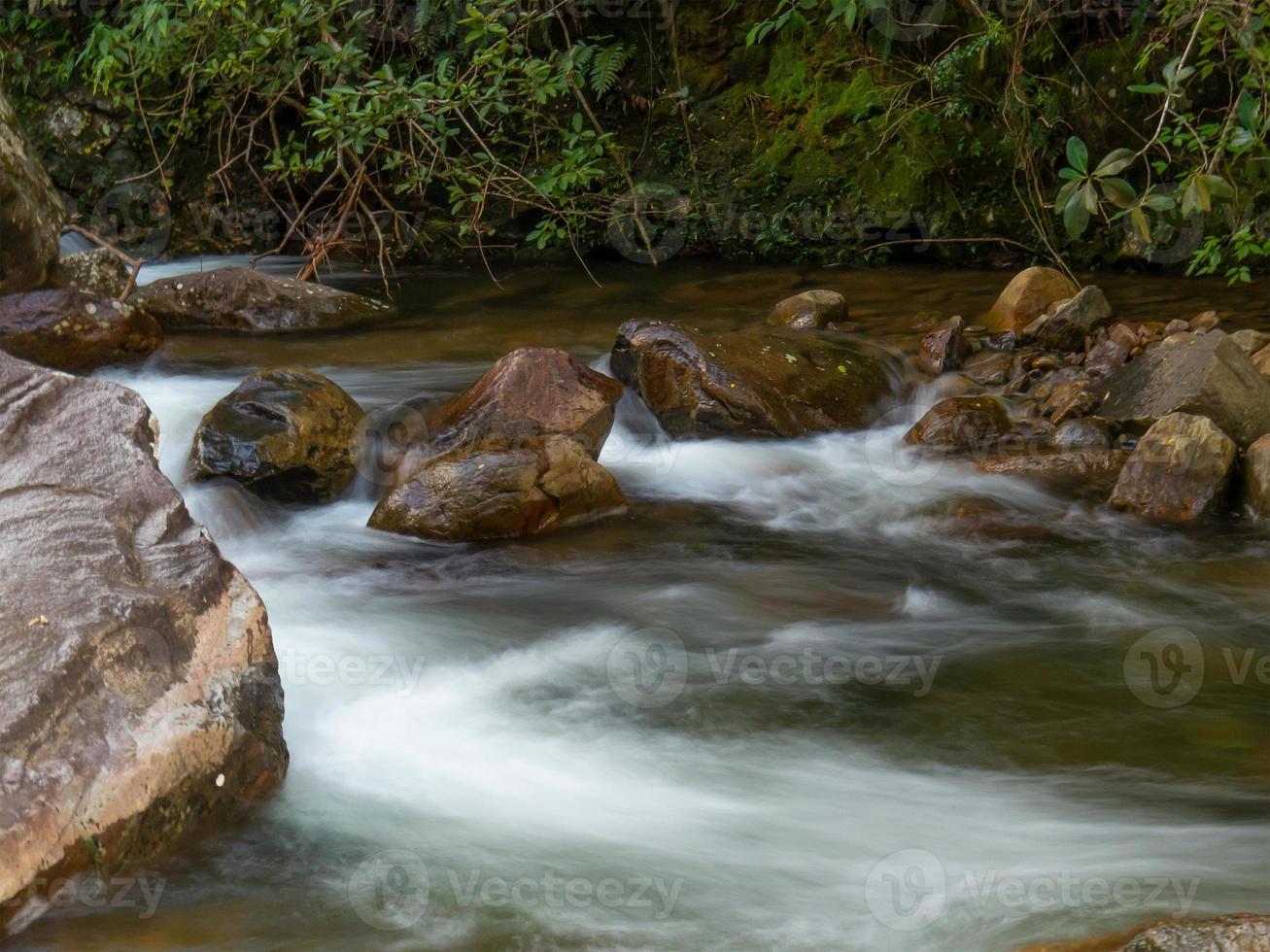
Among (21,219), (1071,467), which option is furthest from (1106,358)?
(21,219)

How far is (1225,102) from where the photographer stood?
7.43 meters

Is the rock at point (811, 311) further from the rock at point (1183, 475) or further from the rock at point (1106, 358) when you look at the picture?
the rock at point (1183, 475)

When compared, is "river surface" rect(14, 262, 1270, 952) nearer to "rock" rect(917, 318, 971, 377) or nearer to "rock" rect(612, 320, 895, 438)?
"rock" rect(612, 320, 895, 438)

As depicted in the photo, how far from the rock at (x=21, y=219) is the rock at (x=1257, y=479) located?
5.68 metres

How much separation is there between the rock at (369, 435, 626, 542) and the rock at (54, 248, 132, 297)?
11.7 feet

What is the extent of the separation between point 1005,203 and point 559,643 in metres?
5.83

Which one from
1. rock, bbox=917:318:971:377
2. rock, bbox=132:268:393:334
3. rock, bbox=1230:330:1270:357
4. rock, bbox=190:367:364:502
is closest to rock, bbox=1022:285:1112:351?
rock, bbox=917:318:971:377

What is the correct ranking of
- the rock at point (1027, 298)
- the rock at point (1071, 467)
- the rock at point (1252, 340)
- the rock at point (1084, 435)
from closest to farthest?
the rock at point (1071, 467) < the rock at point (1084, 435) < the rock at point (1252, 340) < the rock at point (1027, 298)

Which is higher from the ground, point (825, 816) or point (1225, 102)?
point (1225, 102)

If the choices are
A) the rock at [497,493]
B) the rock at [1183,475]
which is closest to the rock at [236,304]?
the rock at [497,493]

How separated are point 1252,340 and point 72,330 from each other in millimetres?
5745

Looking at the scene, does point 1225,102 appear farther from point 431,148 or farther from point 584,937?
point 584,937

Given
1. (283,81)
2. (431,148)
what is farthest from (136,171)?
(431,148)

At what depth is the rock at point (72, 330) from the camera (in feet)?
19.9
